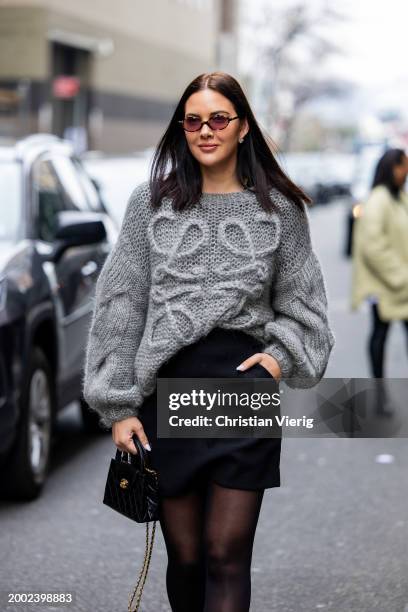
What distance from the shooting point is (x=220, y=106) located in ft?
11.3

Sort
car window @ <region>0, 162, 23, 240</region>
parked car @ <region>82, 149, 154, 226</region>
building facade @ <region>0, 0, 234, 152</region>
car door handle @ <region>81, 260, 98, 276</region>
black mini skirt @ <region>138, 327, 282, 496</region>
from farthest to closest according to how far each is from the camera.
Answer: building facade @ <region>0, 0, 234, 152</region>, parked car @ <region>82, 149, 154, 226</region>, car door handle @ <region>81, 260, 98, 276</region>, car window @ <region>0, 162, 23, 240</region>, black mini skirt @ <region>138, 327, 282, 496</region>

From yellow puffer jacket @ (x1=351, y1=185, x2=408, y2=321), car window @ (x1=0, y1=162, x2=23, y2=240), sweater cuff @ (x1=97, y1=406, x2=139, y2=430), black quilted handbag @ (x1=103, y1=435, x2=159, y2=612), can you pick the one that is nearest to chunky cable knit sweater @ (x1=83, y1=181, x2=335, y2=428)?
sweater cuff @ (x1=97, y1=406, x2=139, y2=430)

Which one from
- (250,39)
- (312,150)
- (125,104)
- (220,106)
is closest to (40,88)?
(125,104)

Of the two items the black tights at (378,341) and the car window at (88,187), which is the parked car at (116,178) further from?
the black tights at (378,341)

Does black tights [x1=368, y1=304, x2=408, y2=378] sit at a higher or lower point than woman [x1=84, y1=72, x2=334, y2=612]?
lower

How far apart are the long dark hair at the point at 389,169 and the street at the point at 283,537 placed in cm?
173

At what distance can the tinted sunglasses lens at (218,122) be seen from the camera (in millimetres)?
3438

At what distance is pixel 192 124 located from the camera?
346cm

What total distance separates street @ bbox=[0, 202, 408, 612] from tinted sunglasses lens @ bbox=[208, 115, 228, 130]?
7.08ft

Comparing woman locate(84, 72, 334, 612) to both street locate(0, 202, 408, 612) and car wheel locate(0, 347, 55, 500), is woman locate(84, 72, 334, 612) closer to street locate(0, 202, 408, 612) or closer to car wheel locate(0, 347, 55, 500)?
street locate(0, 202, 408, 612)

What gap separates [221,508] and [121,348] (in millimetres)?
530

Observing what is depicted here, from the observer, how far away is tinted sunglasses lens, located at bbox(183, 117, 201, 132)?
3.45 m

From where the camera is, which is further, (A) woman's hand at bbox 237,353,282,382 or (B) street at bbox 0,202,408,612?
(B) street at bbox 0,202,408,612

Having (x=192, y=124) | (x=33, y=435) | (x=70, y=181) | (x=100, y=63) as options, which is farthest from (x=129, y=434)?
(x=100, y=63)
